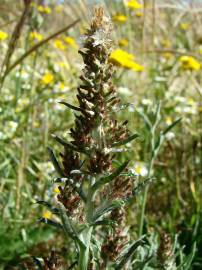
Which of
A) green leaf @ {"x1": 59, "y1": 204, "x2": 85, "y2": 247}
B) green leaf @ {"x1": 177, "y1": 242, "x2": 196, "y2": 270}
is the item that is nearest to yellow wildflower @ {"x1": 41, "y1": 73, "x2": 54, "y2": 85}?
green leaf @ {"x1": 177, "y1": 242, "x2": 196, "y2": 270}

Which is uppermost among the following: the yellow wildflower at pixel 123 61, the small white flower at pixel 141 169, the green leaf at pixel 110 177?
the yellow wildflower at pixel 123 61

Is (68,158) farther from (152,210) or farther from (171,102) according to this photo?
(171,102)

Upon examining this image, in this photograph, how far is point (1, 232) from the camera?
1984 mm

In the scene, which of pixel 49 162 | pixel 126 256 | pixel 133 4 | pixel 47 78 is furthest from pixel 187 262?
pixel 133 4

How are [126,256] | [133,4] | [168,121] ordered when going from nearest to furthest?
[126,256]
[168,121]
[133,4]

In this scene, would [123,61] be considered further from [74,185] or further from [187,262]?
[74,185]

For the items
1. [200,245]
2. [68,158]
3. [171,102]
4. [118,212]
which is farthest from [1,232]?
[171,102]

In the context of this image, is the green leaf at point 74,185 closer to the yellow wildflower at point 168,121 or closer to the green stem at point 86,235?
the green stem at point 86,235

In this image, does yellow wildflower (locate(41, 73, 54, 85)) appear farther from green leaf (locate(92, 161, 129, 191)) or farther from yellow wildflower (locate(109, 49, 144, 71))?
green leaf (locate(92, 161, 129, 191))

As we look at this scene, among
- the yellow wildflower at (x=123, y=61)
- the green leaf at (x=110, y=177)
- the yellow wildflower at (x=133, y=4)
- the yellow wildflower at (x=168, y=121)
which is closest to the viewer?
the green leaf at (x=110, y=177)

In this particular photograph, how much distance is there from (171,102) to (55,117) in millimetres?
956

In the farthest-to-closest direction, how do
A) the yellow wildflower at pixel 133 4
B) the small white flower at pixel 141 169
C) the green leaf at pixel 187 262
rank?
the yellow wildflower at pixel 133 4
the small white flower at pixel 141 169
the green leaf at pixel 187 262

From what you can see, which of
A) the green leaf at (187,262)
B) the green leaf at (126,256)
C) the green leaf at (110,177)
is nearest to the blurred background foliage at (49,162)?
the green leaf at (187,262)

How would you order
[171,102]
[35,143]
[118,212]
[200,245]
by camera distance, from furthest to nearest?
[171,102] < [35,143] < [200,245] < [118,212]
